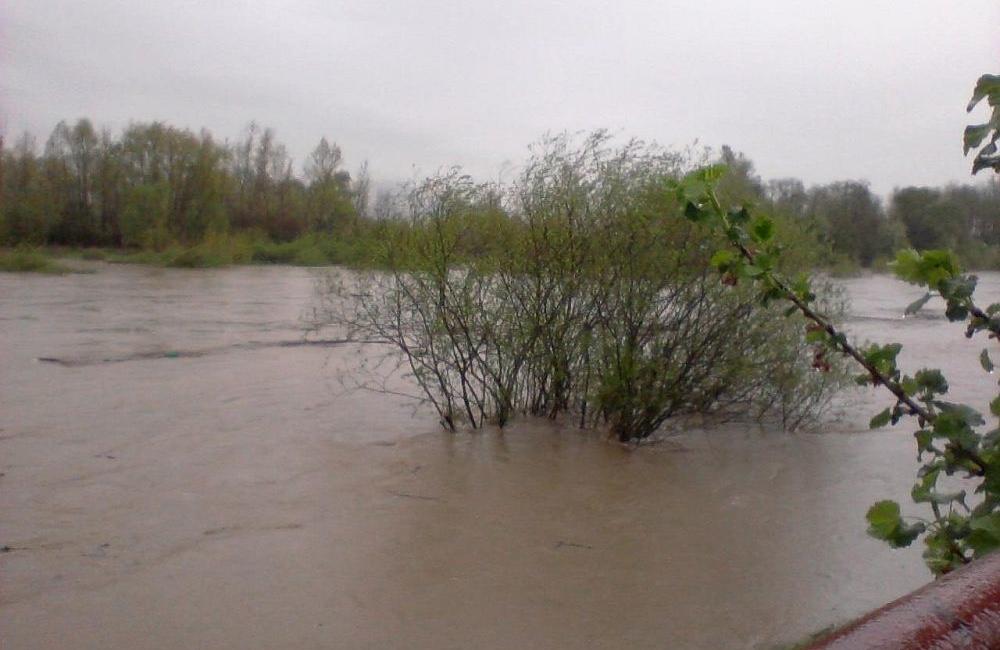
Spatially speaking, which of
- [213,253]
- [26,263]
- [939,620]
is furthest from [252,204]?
[939,620]

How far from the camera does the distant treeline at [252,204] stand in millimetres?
5680

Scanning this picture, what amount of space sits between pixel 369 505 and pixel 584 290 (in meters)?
2.82

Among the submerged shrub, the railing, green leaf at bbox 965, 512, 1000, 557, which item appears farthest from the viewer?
the submerged shrub

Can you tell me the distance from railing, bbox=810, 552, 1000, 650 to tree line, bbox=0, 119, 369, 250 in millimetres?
25888

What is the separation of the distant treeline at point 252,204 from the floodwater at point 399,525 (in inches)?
78.2

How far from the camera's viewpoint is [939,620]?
1077mm

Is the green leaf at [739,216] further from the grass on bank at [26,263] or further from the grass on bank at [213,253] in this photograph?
the grass on bank at [26,263]

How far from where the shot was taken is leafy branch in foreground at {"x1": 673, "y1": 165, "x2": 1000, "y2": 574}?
2580 mm

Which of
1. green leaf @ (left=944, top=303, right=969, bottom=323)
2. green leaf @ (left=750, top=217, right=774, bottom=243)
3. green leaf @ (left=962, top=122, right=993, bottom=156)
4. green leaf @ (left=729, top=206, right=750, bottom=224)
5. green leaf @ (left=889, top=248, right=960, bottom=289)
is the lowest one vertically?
green leaf @ (left=944, top=303, right=969, bottom=323)

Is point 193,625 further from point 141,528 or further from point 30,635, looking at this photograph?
point 141,528

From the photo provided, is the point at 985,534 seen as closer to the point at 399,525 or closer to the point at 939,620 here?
the point at 939,620

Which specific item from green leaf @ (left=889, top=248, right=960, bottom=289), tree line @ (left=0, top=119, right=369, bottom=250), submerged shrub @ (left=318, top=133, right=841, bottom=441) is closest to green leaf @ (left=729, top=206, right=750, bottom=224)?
green leaf @ (left=889, top=248, right=960, bottom=289)

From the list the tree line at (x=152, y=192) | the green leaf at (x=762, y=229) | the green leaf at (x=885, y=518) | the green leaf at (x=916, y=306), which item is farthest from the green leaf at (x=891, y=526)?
the tree line at (x=152, y=192)

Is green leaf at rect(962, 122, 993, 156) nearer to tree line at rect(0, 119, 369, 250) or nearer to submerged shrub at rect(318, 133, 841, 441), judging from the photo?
submerged shrub at rect(318, 133, 841, 441)
